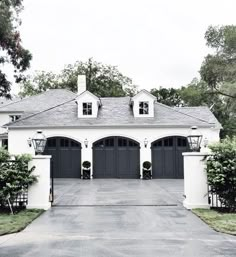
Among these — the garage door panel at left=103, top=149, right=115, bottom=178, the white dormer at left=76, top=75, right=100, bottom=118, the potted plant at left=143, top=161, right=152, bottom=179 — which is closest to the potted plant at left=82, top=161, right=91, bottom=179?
the garage door panel at left=103, top=149, right=115, bottom=178

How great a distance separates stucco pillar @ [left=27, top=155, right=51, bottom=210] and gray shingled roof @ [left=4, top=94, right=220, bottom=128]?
12.6 meters

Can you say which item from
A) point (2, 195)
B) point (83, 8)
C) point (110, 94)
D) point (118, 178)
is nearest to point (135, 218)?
point (2, 195)

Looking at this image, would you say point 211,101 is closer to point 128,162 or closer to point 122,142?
point 122,142

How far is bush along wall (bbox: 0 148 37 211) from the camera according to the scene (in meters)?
10.2

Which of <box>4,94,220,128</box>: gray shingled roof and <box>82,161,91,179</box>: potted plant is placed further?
<box>4,94,220,128</box>: gray shingled roof

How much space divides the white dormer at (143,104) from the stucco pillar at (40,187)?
46.1 ft

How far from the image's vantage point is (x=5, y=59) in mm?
20688

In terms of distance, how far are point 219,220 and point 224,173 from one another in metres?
1.73

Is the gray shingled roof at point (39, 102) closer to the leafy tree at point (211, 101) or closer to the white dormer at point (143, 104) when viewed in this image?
the white dormer at point (143, 104)

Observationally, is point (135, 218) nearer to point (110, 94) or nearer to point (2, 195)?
point (2, 195)

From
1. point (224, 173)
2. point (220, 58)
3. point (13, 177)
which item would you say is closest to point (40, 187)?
point (13, 177)

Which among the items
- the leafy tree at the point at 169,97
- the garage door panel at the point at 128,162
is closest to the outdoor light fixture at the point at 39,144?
the garage door panel at the point at 128,162

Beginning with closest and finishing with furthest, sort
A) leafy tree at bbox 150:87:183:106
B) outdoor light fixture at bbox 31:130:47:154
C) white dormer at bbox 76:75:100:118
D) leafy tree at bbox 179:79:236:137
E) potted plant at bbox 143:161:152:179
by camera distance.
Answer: outdoor light fixture at bbox 31:130:47:154 → potted plant at bbox 143:161:152:179 → white dormer at bbox 76:75:100:118 → leafy tree at bbox 179:79:236:137 → leafy tree at bbox 150:87:183:106

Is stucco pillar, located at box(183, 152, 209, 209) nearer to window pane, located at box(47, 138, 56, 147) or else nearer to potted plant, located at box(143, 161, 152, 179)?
potted plant, located at box(143, 161, 152, 179)
